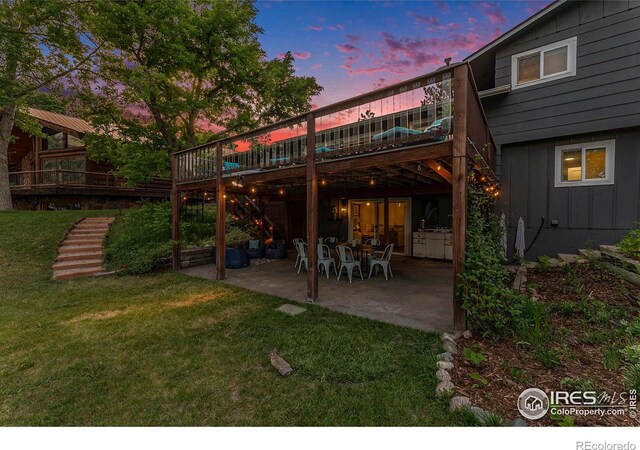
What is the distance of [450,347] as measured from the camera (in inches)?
129

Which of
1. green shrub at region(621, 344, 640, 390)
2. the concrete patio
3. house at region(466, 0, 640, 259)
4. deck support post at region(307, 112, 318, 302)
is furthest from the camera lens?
house at region(466, 0, 640, 259)

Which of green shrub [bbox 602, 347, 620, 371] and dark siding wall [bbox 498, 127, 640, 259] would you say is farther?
dark siding wall [bbox 498, 127, 640, 259]

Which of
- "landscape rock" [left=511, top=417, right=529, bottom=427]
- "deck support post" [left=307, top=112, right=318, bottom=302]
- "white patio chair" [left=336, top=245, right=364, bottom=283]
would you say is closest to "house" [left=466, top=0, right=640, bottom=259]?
"white patio chair" [left=336, top=245, right=364, bottom=283]

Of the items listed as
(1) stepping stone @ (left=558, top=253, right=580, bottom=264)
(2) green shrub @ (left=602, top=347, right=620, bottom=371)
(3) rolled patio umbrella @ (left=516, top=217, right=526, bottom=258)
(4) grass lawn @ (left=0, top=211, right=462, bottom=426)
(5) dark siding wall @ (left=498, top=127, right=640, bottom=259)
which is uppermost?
(5) dark siding wall @ (left=498, top=127, right=640, bottom=259)

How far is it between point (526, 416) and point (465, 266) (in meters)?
1.75

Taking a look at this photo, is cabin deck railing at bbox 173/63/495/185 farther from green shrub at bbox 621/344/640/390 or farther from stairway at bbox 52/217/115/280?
stairway at bbox 52/217/115/280

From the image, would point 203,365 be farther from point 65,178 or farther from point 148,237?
point 65,178

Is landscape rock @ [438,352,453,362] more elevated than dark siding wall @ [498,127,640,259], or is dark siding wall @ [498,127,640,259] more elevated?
dark siding wall @ [498,127,640,259]

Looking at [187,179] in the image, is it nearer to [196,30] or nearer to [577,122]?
[196,30]

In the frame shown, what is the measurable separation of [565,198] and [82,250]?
13.8 meters

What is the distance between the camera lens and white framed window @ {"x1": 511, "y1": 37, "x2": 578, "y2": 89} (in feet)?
21.0

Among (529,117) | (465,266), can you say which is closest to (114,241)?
(465,266)

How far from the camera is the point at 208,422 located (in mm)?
2268

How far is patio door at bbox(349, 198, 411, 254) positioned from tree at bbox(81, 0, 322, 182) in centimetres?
599
